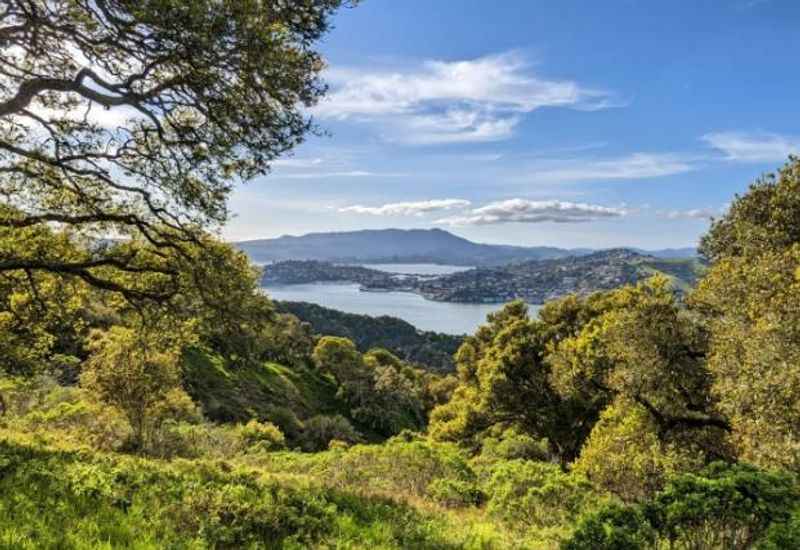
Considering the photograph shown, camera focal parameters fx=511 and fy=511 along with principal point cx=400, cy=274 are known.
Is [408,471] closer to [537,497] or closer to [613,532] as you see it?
[537,497]

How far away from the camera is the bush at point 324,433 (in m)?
49.2

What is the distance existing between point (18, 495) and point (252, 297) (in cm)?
558

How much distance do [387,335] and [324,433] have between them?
132 meters

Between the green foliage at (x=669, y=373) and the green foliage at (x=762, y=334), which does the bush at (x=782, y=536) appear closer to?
the green foliage at (x=762, y=334)

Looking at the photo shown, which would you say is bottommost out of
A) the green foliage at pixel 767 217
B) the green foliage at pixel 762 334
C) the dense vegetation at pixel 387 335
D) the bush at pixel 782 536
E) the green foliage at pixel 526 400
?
the dense vegetation at pixel 387 335

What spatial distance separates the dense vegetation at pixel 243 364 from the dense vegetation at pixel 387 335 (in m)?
136

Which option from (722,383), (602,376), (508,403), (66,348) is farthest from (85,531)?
(66,348)

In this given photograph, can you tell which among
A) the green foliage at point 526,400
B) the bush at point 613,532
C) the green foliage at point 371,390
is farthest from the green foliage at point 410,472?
the green foliage at point 371,390

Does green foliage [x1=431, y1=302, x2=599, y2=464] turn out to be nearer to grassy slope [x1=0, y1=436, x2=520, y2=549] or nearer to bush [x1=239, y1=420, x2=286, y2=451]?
bush [x1=239, y1=420, x2=286, y2=451]

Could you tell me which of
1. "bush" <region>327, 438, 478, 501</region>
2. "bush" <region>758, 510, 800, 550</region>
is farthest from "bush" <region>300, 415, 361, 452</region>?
"bush" <region>758, 510, 800, 550</region>

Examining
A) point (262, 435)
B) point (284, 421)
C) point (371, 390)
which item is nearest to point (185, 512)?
point (262, 435)

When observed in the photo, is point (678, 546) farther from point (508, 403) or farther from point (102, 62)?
point (508, 403)

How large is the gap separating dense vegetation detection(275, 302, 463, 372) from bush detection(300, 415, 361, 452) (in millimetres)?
100418

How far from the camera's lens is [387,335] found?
598ft
